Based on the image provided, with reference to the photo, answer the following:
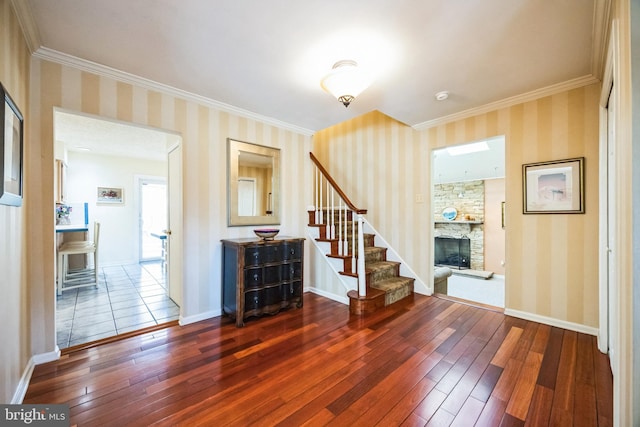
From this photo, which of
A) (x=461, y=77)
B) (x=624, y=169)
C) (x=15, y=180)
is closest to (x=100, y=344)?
(x=15, y=180)

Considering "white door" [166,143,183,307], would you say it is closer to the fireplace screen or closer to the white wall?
the white wall

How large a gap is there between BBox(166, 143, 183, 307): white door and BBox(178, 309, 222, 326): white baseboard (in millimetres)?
257

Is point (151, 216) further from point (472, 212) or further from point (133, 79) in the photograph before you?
point (472, 212)

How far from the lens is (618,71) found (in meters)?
Result: 1.13

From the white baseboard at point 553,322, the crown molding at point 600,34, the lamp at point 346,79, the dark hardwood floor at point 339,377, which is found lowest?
the dark hardwood floor at point 339,377

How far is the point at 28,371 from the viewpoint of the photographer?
1.78 m

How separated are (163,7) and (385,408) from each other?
274 cm

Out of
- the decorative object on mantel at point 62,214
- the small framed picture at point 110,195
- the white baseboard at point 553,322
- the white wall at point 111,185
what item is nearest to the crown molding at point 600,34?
the white baseboard at point 553,322

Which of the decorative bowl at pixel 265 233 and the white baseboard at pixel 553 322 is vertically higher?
the decorative bowl at pixel 265 233

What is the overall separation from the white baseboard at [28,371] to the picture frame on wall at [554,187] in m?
4.34

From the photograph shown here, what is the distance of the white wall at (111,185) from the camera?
5242 millimetres

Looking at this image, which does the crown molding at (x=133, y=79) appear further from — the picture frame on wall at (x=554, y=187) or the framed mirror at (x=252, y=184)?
the picture frame on wall at (x=554, y=187)

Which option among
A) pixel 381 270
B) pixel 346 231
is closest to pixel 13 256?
pixel 346 231

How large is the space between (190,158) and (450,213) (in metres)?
6.34
